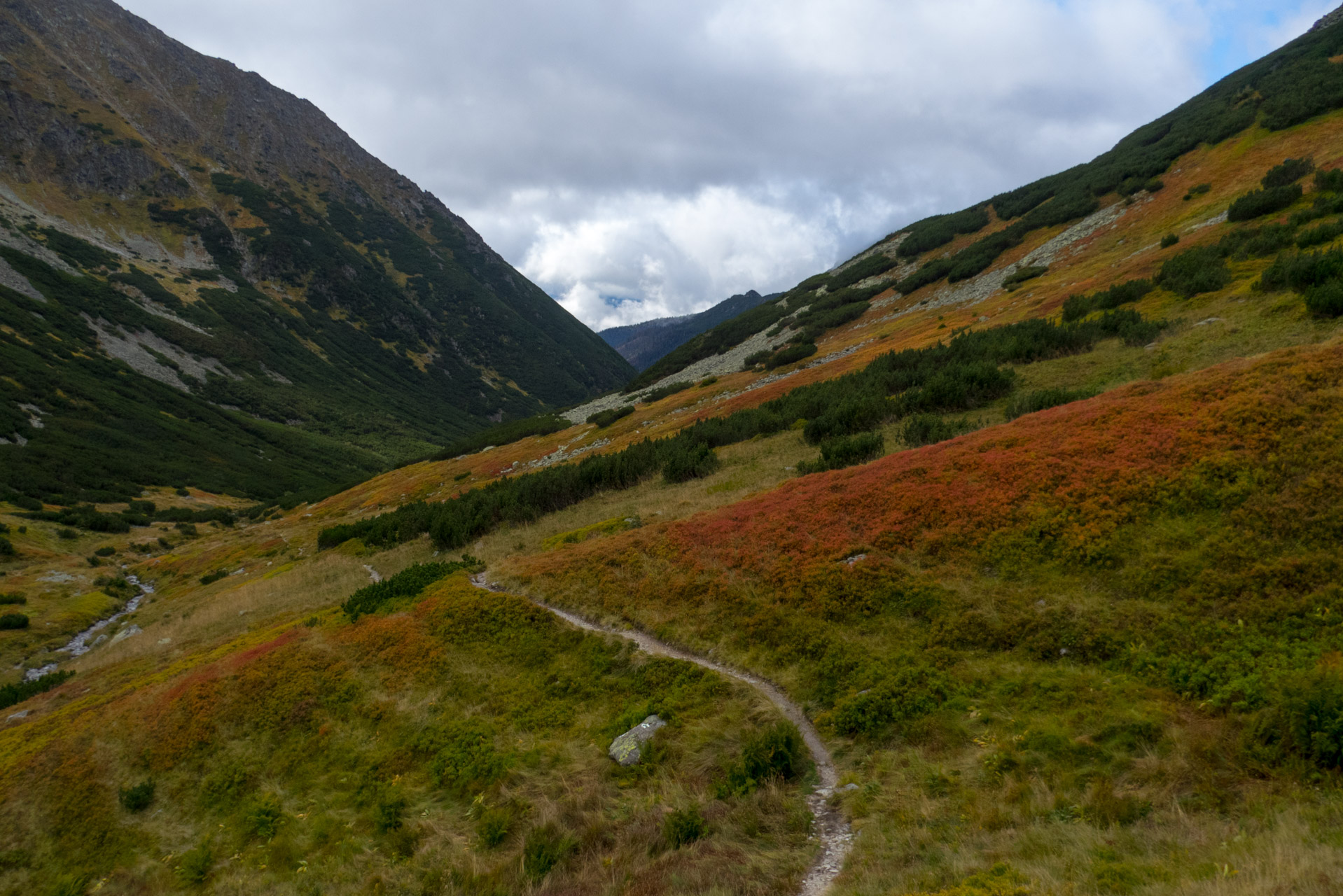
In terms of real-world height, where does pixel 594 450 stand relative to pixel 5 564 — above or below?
below

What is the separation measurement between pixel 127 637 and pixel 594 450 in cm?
2880

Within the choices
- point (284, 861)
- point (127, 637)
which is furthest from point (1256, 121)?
point (127, 637)

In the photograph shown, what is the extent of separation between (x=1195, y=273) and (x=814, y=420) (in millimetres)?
18504

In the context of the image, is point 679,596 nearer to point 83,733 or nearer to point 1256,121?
point 83,733

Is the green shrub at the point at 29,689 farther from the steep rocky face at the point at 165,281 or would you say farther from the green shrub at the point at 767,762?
the steep rocky face at the point at 165,281

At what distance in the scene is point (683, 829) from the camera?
7.94 m

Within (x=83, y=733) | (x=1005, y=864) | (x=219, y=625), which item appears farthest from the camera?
(x=219, y=625)

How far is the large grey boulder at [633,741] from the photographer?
9.81 m

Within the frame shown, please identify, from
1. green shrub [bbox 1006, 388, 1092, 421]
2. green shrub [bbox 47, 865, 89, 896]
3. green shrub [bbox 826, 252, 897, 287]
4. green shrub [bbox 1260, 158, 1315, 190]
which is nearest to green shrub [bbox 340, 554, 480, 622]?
green shrub [bbox 47, 865, 89, 896]

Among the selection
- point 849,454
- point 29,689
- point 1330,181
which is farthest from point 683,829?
point 1330,181

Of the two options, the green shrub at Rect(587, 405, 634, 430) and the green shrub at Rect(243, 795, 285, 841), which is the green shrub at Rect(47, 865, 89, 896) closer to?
the green shrub at Rect(243, 795, 285, 841)

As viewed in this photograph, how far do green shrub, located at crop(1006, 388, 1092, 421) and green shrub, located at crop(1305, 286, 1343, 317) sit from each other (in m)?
6.06

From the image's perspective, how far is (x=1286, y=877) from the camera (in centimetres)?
439

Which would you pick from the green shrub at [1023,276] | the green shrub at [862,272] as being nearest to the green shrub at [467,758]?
the green shrub at [1023,276]
